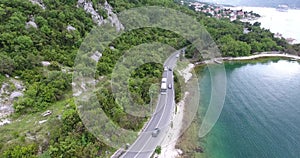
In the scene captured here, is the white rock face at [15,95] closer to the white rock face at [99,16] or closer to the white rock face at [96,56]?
the white rock face at [96,56]

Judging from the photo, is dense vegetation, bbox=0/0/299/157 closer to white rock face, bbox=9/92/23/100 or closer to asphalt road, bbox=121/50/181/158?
white rock face, bbox=9/92/23/100

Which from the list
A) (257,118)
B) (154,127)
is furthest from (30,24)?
(257,118)

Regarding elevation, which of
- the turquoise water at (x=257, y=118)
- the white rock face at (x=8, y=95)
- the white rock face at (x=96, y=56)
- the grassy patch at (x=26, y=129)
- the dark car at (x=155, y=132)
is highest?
the white rock face at (x=96, y=56)

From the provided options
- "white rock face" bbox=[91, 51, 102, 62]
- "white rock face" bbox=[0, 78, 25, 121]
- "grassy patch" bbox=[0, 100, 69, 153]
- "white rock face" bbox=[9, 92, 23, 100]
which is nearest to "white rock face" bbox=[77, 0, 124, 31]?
"white rock face" bbox=[91, 51, 102, 62]

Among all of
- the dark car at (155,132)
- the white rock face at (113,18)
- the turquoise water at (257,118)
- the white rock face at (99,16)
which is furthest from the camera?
the white rock face at (113,18)

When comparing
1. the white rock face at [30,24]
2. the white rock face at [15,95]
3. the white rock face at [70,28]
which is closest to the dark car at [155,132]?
the white rock face at [15,95]

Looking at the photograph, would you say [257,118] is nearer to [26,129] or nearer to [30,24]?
[26,129]
